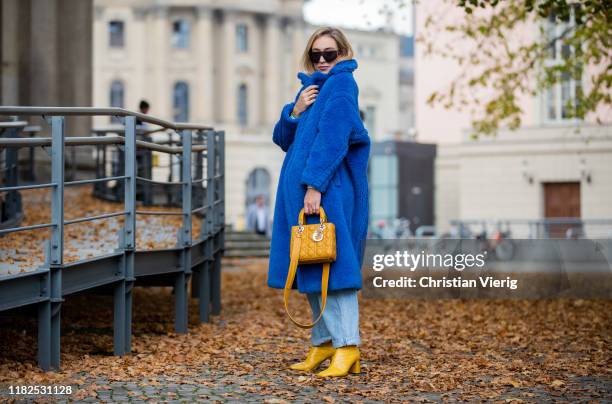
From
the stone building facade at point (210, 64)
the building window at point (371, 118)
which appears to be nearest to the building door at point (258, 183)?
the stone building facade at point (210, 64)

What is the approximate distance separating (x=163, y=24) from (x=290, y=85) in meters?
9.89

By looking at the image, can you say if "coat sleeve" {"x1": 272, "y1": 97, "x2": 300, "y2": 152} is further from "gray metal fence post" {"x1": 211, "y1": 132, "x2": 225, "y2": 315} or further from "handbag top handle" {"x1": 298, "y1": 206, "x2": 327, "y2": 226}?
"gray metal fence post" {"x1": 211, "y1": 132, "x2": 225, "y2": 315}

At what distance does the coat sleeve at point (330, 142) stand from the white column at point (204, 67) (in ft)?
254

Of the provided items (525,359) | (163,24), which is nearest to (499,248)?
(525,359)

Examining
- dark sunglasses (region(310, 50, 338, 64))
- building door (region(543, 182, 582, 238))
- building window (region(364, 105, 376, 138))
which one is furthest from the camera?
building window (region(364, 105, 376, 138))

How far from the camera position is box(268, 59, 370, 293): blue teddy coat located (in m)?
8.05

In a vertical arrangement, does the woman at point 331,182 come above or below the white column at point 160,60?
below

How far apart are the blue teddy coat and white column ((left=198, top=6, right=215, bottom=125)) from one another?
253 feet

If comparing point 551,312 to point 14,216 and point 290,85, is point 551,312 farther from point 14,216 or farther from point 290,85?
point 290,85

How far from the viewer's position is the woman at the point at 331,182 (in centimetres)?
806

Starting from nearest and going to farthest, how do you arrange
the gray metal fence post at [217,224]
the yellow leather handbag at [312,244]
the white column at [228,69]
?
1. the yellow leather handbag at [312,244]
2. the gray metal fence post at [217,224]
3. the white column at [228,69]

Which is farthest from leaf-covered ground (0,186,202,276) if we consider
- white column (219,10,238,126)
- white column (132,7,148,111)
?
white column (219,10,238,126)

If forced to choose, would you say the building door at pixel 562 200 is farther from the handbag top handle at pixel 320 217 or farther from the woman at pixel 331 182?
the handbag top handle at pixel 320 217

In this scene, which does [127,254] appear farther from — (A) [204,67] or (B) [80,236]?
(A) [204,67]
